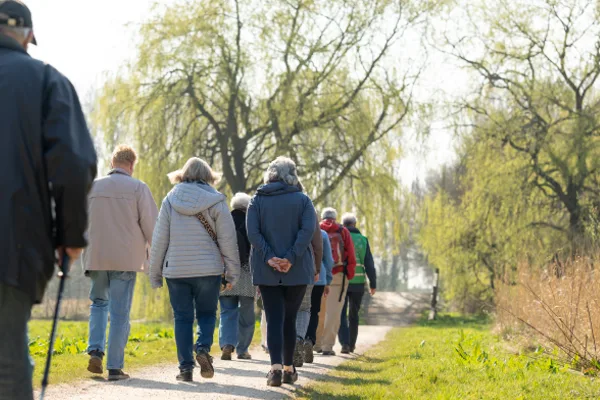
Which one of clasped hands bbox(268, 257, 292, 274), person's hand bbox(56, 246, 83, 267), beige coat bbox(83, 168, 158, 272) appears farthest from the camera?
beige coat bbox(83, 168, 158, 272)

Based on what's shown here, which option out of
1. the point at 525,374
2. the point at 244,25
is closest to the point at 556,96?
the point at 244,25

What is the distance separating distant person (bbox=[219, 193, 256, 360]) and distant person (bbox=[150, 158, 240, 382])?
92.4 inches

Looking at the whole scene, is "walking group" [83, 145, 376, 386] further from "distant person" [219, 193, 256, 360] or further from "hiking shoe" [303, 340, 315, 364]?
"hiking shoe" [303, 340, 315, 364]

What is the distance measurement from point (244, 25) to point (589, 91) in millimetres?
9451

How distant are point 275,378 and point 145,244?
5.52 feet

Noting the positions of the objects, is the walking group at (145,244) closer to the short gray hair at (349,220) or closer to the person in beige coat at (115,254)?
the person in beige coat at (115,254)

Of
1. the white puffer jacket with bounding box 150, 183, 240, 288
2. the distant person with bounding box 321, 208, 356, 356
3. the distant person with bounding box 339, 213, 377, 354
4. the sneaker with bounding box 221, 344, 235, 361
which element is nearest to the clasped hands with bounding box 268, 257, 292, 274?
the white puffer jacket with bounding box 150, 183, 240, 288

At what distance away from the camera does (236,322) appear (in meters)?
10.9

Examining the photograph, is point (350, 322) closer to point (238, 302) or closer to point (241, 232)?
point (238, 302)

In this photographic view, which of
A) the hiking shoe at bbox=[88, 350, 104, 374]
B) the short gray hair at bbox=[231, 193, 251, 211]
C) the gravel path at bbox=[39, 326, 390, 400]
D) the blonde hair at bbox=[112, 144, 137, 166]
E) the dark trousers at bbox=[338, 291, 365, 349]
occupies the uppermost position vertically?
the blonde hair at bbox=[112, 144, 137, 166]

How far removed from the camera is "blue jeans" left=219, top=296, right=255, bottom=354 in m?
10.8

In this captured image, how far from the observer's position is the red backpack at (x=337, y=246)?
1204 cm

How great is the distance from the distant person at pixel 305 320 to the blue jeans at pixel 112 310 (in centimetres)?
167

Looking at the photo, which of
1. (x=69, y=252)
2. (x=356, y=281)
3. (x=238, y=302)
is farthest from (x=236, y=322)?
(x=69, y=252)
